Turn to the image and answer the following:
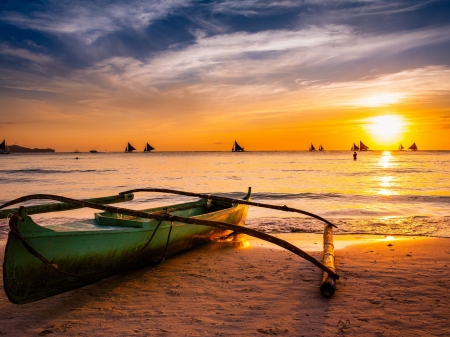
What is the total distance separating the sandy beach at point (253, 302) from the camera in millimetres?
4031

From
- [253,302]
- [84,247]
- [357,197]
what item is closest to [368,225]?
[253,302]

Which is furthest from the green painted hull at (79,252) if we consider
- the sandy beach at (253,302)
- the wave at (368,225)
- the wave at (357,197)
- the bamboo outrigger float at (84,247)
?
the wave at (357,197)

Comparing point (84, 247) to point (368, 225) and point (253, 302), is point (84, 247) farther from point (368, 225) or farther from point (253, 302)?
point (368, 225)

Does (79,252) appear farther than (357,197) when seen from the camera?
No

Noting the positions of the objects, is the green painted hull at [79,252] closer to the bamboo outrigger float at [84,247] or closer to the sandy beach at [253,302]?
the bamboo outrigger float at [84,247]

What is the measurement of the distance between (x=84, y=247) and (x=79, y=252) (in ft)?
0.29

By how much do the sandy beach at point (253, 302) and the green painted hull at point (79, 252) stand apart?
0.29 m

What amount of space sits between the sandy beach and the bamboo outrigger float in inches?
12.0

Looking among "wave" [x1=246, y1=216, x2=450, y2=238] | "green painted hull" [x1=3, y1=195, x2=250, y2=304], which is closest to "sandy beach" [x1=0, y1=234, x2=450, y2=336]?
"green painted hull" [x1=3, y1=195, x2=250, y2=304]

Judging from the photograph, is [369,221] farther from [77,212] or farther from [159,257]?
[77,212]

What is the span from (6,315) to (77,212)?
9.05m

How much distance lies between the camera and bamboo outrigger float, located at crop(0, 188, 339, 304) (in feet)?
13.6

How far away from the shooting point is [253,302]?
15.6 ft

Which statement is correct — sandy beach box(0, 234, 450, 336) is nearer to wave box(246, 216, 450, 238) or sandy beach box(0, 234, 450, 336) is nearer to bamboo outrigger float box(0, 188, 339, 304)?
bamboo outrigger float box(0, 188, 339, 304)
